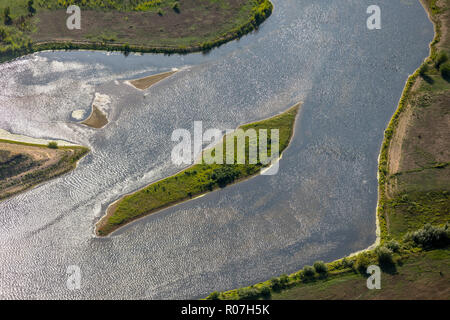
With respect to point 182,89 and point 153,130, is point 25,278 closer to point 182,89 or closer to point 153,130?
point 153,130

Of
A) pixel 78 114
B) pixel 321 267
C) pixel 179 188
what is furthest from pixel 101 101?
pixel 321 267

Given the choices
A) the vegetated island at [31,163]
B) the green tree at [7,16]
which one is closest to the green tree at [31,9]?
the green tree at [7,16]

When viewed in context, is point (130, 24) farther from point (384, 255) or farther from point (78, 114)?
point (384, 255)

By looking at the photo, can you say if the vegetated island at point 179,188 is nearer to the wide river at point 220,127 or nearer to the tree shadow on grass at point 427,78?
the wide river at point 220,127

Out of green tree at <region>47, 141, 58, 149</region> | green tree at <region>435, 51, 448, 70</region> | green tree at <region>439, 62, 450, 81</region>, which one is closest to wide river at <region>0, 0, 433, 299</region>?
green tree at <region>47, 141, 58, 149</region>

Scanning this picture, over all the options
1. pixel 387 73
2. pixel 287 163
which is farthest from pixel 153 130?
pixel 387 73

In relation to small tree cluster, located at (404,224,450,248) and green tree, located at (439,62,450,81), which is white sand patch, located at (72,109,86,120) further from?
green tree, located at (439,62,450,81)
